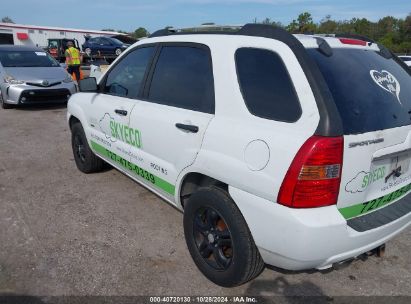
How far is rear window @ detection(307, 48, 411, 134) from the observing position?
224 centimetres

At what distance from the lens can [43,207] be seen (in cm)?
418

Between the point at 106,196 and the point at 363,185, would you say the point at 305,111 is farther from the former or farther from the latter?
the point at 106,196

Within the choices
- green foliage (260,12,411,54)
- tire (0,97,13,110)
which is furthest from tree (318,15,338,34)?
tire (0,97,13,110)

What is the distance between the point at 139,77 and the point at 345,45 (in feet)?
6.43

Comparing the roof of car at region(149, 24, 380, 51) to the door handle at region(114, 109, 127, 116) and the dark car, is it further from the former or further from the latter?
the dark car

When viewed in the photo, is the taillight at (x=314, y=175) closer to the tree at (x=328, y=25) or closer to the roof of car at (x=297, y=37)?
Result: the roof of car at (x=297, y=37)

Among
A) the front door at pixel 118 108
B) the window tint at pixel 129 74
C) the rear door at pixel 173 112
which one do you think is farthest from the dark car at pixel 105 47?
the rear door at pixel 173 112

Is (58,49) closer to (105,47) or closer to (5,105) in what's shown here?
(105,47)

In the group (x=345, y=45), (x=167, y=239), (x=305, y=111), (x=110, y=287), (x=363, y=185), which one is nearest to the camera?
(x=305, y=111)

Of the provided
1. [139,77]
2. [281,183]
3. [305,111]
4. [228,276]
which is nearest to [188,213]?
[228,276]

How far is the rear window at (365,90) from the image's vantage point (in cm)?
224

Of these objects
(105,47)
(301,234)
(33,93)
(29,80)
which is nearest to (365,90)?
(301,234)

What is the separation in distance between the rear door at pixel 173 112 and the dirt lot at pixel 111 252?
0.55 metres

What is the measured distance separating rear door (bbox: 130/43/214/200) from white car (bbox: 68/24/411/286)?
0.01 m
